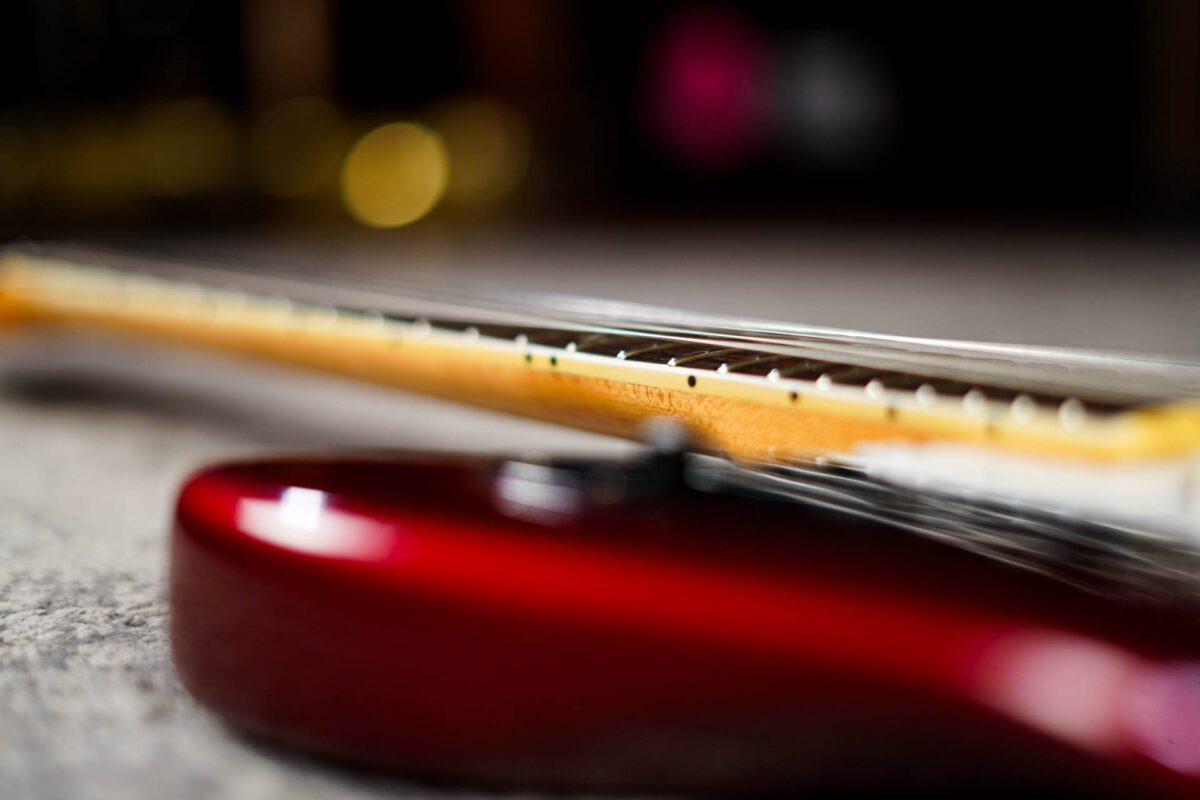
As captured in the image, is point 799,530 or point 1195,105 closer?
point 799,530

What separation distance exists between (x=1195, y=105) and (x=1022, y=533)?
449cm

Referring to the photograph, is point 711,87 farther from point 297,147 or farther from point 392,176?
point 297,147

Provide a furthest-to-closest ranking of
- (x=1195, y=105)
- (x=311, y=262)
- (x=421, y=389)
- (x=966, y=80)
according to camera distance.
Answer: (x=966, y=80), (x=1195, y=105), (x=311, y=262), (x=421, y=389)

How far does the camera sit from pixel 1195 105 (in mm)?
4137

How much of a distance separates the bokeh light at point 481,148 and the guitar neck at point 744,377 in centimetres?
413

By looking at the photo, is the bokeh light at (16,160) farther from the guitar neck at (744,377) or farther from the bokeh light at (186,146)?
the guitar neck at (744,377)

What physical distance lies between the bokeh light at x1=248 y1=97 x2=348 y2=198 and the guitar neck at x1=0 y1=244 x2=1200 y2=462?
399 centimetres

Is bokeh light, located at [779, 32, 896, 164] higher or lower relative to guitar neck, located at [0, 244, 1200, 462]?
higher

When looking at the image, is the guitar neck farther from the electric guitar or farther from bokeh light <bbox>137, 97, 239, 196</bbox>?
bokeh light <bbox>137, 97, 239, 196</bbox>

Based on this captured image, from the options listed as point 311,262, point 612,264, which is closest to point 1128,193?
point 612,264

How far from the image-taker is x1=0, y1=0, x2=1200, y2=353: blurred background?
11.6ft

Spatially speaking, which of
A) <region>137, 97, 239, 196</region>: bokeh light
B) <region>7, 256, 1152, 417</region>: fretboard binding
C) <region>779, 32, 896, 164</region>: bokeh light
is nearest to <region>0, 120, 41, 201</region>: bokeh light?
<region>137, 97, 239, 196</region>: bokeh light

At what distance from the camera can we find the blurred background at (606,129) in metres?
3.53

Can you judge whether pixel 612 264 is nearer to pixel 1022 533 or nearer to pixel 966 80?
pixel 1022 533
